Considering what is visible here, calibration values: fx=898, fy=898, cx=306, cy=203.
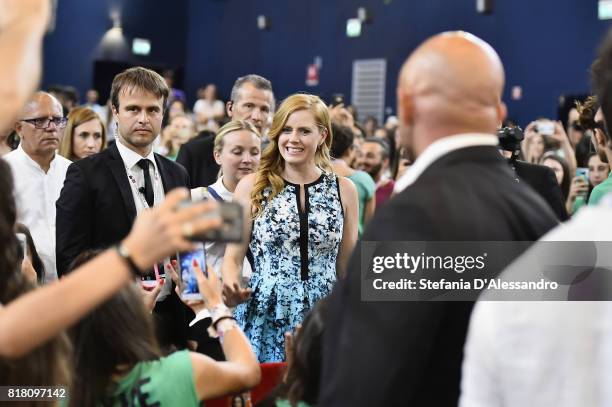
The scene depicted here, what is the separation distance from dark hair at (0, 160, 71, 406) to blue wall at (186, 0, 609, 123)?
11.7m

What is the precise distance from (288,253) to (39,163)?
1289 mm

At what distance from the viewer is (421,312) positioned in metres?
1.60

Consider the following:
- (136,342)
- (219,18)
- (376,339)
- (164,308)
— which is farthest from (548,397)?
(219,18)

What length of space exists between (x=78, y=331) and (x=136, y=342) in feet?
0.48

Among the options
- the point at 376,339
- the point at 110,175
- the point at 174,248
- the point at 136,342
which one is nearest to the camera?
the point at 174,248

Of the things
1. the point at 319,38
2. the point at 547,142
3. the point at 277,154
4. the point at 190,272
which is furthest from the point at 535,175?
Answer: the point at 319,38

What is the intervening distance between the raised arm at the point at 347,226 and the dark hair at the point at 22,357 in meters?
2.08

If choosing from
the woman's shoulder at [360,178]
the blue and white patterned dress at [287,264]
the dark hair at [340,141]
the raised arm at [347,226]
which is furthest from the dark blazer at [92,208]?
the dark hair at [340,141]

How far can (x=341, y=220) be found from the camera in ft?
12.4

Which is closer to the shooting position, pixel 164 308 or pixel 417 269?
pixel 417 269

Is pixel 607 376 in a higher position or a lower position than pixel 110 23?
lower

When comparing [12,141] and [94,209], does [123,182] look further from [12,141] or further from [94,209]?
[12,141]

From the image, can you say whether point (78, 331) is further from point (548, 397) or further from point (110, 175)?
point (110, 175)

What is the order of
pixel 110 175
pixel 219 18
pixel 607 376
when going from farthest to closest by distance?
pixel 219 18, pixel 110 175, pixel 607 376
